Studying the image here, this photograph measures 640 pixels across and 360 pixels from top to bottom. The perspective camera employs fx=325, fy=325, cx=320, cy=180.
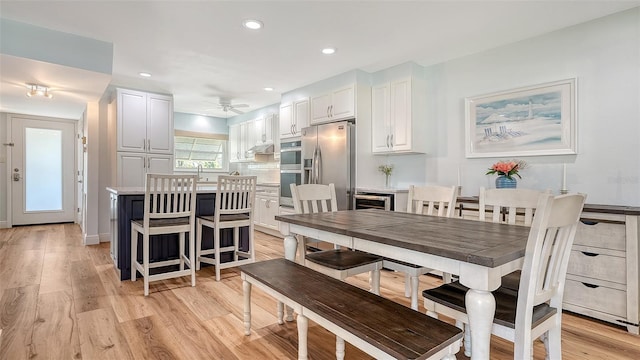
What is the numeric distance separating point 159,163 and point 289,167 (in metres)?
2.13

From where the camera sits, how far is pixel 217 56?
375 centimetres

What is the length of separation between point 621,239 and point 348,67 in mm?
3131

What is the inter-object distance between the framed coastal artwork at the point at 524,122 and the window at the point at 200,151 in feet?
18.5

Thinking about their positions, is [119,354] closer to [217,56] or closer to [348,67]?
[217,56]

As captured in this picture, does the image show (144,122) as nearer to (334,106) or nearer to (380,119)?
(334,106)

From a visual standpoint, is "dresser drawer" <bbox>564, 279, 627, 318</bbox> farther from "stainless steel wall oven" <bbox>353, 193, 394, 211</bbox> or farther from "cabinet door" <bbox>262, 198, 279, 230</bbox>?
"cabinet door" <bbox>262, 198, 279, 230</bbox>

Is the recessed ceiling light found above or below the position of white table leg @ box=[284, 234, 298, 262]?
above

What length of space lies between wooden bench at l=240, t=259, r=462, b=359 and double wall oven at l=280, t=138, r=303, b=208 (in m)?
2.98

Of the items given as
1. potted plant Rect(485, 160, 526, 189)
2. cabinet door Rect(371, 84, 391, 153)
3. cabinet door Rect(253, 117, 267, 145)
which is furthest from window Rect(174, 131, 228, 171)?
potted plant Rect(485, 160, 526, 189)

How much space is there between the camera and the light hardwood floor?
1957 mm

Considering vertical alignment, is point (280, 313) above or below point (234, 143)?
below

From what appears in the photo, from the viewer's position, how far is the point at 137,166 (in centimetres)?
506

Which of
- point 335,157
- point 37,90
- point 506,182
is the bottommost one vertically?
point 506,182

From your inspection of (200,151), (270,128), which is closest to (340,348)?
(270,128)
